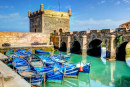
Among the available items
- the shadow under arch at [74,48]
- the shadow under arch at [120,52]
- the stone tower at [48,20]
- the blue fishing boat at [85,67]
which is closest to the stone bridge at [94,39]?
the shadow under arch at [74,48]

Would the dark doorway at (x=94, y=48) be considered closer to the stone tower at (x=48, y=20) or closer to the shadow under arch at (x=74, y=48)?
the shadow under arch at (x=74, y=48)

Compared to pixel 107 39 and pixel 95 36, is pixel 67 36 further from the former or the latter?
pixel 107 39

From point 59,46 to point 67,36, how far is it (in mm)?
3677

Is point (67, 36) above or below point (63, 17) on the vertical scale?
below

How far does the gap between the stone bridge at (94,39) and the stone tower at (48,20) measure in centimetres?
313

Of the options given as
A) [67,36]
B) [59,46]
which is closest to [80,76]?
[67,36]

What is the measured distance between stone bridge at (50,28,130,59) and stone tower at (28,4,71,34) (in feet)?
10.3

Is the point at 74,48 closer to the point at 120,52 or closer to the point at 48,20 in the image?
the point at 120,52

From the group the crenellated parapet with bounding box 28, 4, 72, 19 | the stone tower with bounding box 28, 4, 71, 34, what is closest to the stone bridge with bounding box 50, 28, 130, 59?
the stone tower with bounding box 28, 4, 71, 34

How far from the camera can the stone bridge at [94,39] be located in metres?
16.9

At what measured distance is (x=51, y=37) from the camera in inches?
1217

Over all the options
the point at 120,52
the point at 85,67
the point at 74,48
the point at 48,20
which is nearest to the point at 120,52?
the point at 120,52

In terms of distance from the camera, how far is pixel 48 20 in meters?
32.0

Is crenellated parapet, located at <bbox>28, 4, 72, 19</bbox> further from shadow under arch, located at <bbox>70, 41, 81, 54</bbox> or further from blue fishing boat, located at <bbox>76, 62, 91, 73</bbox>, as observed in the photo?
blue fishing boat, located at <bbox>76, 62, 91, 73</bbox>
